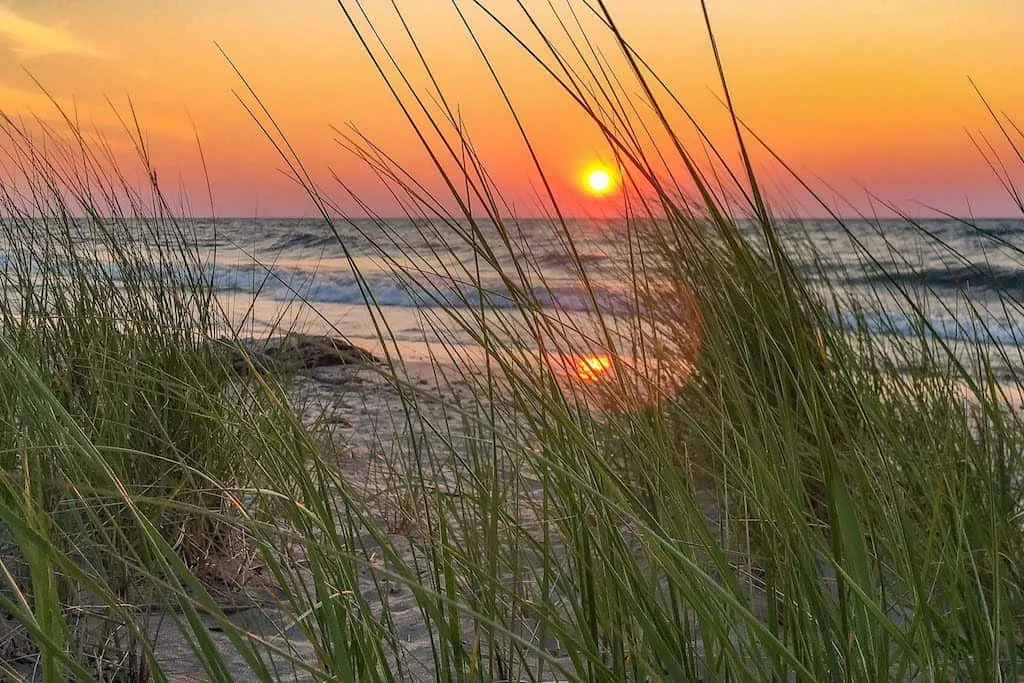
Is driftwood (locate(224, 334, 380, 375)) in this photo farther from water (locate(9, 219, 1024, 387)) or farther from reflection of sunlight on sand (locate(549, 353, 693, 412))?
reflection of sunlight on sand (locate(549, 353, 693, 412))

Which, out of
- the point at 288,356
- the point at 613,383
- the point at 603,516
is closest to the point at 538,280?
the point at 613,383

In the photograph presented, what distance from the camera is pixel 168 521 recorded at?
1818mm

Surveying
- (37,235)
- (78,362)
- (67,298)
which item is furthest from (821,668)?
(37,235)

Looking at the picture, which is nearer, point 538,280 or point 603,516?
point 603,516

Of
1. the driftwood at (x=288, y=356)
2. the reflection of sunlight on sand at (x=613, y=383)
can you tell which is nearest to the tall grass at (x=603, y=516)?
the reflection of sunlight on sand at (x=613, y=383)

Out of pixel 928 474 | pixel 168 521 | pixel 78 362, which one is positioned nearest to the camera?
pixel 928 474

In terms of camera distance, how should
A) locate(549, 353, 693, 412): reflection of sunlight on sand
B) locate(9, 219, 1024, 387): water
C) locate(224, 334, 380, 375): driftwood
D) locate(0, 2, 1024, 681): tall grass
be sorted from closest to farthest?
locate(0, 2, 1024, 681): tall grass
locate(549, 353, 693, 412): reflection of sunlight on sand
locate(9, 219, 1024, 387): water
locate(224, 334, 380, 375): driftwood

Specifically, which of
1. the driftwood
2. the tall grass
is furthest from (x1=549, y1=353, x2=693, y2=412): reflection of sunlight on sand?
the driftwood

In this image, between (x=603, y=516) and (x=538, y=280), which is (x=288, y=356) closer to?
(x=538, y=280)

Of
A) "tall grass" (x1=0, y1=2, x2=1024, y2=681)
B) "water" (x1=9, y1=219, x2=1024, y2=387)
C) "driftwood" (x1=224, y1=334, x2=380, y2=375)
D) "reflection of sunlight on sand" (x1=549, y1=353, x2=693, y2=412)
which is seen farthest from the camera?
"driftwood" (x1=224, y1=334, x2=380, y2=375)

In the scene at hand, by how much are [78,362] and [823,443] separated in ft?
6.32

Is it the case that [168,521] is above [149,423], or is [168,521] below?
below

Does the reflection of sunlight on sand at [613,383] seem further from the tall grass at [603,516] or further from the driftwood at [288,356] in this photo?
the driftwood at [288,356]

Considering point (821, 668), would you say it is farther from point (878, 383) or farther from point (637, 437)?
point (878, 383)
